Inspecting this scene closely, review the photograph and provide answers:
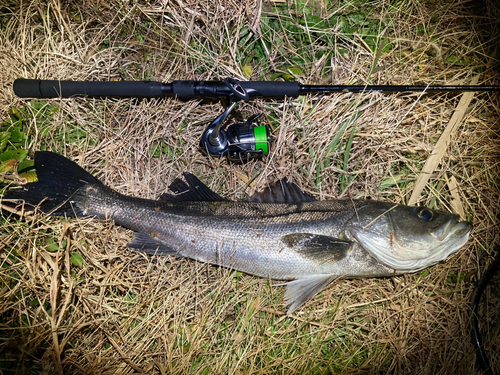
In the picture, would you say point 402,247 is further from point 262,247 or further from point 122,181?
point 122,181

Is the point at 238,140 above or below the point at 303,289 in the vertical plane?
above

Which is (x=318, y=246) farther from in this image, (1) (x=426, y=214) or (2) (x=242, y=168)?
(2) (x=242, y=168)

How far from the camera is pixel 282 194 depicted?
2.97 m

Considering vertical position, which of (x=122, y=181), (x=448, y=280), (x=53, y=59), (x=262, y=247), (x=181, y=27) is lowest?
(x=448, y=280)

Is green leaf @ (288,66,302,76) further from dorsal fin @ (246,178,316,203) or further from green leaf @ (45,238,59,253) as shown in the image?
green leaf @ (45,238,59,253)

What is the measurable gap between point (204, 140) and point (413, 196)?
2116 millimetres

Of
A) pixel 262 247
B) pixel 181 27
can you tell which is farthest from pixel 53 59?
pixel 262 247

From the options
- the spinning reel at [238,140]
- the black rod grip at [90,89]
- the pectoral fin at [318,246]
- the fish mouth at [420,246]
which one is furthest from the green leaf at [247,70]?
the fish mouth at [420,246]

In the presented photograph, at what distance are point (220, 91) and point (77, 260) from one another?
2.03m

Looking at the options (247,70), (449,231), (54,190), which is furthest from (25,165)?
(449,231)

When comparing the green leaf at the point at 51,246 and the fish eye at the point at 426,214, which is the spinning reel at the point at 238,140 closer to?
the fish eye at the point at 426,214

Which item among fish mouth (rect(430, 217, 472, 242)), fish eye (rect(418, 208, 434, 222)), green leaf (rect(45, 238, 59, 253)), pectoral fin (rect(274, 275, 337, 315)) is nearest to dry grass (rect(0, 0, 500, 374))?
green leaf (rect(45, 238, 59, 253))

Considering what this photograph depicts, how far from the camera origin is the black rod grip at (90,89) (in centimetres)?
299

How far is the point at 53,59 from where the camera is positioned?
3.24m
